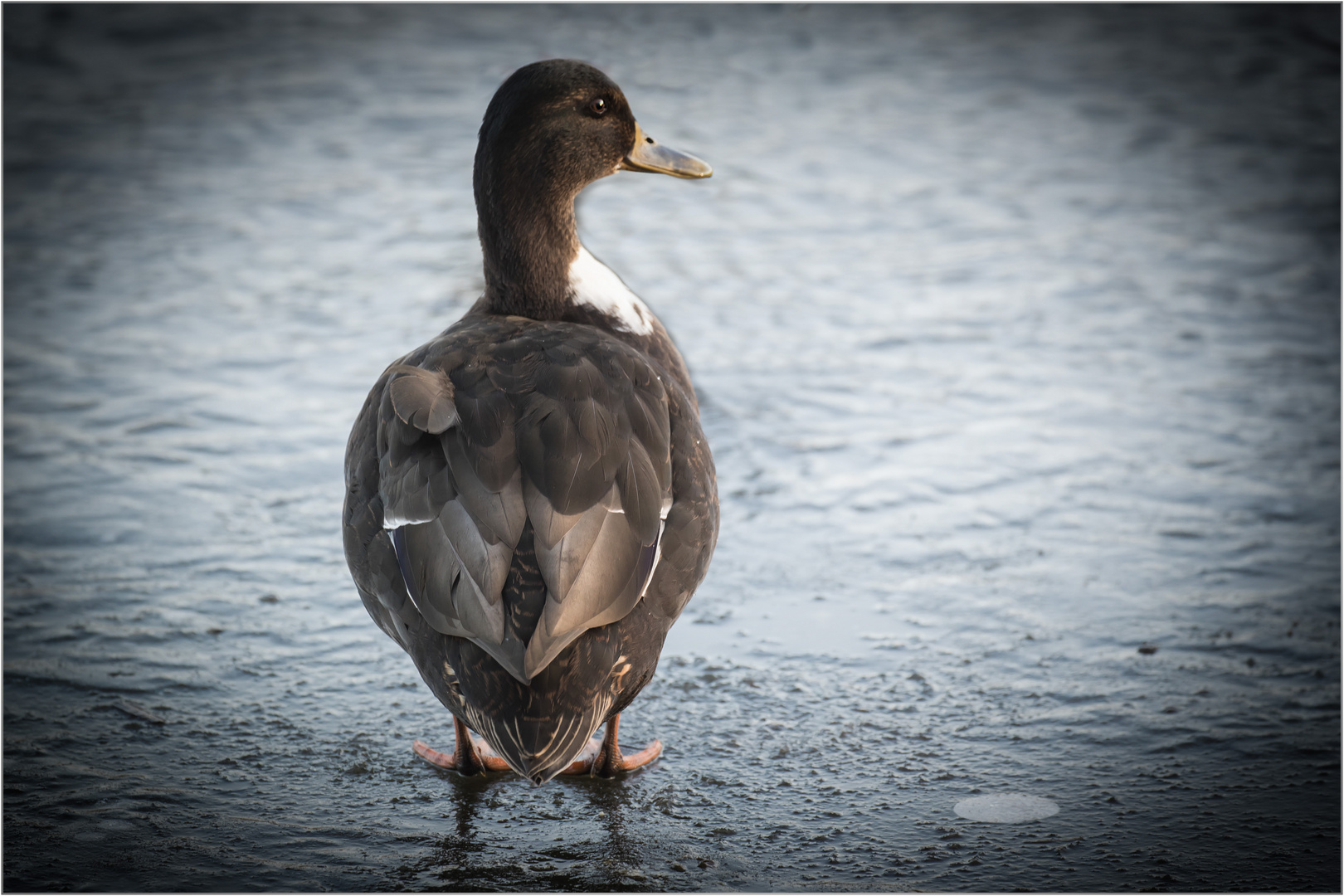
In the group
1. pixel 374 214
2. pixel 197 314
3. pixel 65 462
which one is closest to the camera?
pixel 65 462

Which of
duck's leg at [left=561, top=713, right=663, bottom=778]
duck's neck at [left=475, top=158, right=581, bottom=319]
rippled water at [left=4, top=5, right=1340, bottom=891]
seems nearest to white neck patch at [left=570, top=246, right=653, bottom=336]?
duck's neck at [left=475, top=158, right=581, bottom=319]

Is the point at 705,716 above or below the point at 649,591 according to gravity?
below

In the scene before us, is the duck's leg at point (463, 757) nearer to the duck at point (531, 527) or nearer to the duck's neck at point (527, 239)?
the duck at point (531, 527)

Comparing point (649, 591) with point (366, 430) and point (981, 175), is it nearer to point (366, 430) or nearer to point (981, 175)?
point (366, 430)

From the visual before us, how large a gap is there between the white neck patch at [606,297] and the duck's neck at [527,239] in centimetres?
3

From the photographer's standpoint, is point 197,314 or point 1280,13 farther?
point 1280,13

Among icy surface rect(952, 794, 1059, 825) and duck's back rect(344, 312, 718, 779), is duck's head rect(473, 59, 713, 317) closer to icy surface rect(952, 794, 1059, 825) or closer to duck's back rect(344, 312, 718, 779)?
duck's back rect(344, 312, 718, 779)

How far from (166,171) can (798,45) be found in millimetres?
4709

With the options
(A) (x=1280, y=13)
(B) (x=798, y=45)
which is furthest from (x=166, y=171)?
(A) (x=1280, y=13)

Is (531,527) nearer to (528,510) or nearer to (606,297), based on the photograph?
(528,510)

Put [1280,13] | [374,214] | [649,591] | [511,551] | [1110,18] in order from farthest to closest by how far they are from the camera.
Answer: [1110,18]
[1280,13]
[374,214]
[649,591]
[511,551]

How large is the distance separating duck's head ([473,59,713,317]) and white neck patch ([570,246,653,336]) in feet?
0.13

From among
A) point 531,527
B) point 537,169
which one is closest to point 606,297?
point 537,169

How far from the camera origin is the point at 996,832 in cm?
308
